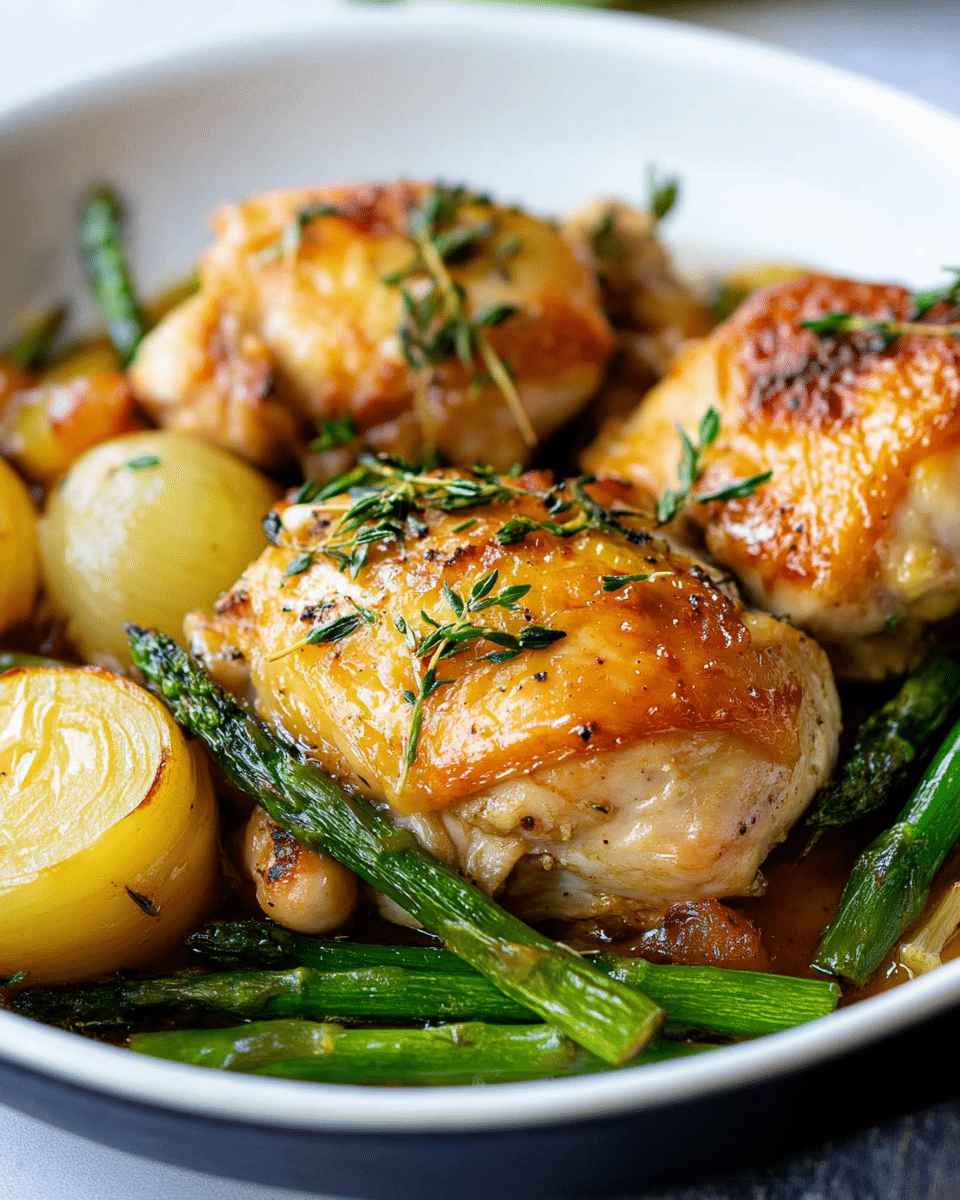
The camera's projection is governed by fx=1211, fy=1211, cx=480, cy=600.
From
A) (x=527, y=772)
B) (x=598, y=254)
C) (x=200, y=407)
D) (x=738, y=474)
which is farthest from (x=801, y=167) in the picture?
(x=527, y=772)

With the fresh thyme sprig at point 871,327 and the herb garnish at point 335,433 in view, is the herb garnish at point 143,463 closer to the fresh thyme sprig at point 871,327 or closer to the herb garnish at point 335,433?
the herb garnish at point 335,433

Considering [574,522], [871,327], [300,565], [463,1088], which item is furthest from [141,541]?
[871,327]

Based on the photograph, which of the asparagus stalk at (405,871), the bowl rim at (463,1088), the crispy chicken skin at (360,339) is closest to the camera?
the bowl rim at (463,1088)

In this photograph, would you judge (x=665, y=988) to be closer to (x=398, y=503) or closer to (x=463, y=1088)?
(x=463, y=1088)

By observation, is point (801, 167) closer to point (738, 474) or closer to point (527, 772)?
point (738, 474)

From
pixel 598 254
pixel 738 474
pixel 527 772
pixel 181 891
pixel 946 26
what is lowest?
pixel 181 891

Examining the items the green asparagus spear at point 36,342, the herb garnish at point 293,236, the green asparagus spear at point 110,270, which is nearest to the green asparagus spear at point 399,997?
the herb garnish at point 293,236
